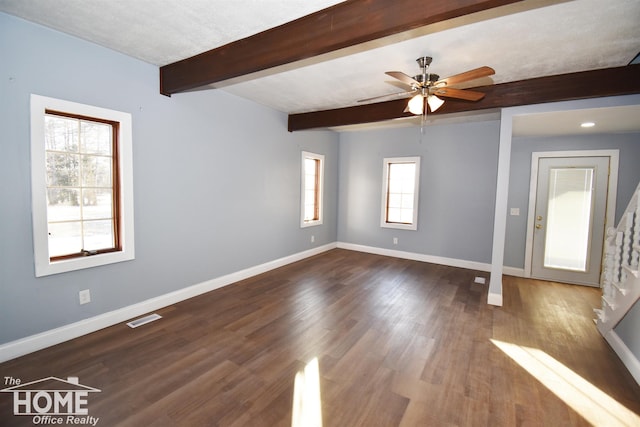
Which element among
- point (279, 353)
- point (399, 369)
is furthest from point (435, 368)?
point (279, 353)

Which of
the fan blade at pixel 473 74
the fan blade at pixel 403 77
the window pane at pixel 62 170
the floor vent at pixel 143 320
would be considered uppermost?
the fan blade at pixel 403 77

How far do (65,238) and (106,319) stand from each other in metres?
0.90

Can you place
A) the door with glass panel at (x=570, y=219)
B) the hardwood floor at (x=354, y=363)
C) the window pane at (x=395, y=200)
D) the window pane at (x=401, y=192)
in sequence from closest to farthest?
the hardwood floor at (x=354, y=363)
the door with glass panel at (x=570, y=219)
the window pane at (x=401, y=192)
the window pane at (x=395, y=200)

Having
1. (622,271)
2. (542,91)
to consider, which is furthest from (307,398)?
(542,91)

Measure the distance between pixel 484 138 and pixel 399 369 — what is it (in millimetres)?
4550

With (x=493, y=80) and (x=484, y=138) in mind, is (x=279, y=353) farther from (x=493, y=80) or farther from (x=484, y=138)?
(x=484, y=138)

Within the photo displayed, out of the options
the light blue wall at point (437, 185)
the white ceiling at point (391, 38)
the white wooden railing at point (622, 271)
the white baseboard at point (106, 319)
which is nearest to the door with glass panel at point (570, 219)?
the light blue wall at point (437, 185)

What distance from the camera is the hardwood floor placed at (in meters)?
1.92

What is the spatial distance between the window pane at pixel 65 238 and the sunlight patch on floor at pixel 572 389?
4230mm

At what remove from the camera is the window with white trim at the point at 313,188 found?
6.08 m

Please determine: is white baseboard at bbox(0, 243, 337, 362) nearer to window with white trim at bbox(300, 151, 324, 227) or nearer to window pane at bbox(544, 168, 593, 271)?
window with white trim at bbox(300, 151, 324, 227)

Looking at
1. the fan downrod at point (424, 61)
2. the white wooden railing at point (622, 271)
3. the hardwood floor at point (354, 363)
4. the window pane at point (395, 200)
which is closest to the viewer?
the hardwood floor at point (354, 363)

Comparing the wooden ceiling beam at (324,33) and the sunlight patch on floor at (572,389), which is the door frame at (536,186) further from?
the wooden ceiling beam at (324,33)

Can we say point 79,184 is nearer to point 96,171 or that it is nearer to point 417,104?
point 96,171
